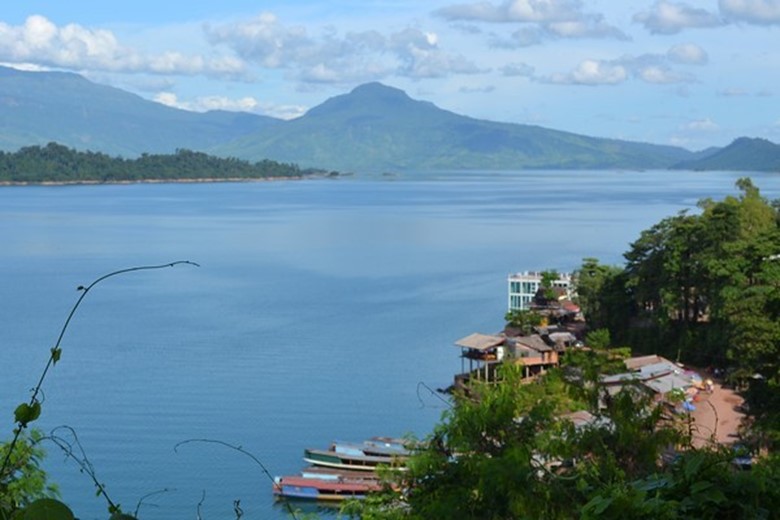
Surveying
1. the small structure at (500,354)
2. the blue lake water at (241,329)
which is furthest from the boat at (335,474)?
the small structure at (500,354)

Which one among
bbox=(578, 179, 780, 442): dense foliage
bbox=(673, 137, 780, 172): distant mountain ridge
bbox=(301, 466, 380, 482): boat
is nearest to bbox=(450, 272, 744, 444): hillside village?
bbox=(578, 179, 780, 442): dense foliage

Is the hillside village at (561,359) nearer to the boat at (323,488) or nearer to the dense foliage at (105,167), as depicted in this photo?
the boat at (323,488)

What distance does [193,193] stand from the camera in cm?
7269

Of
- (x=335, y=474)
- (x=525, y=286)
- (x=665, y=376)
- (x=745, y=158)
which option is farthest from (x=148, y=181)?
(x=745, y=158)

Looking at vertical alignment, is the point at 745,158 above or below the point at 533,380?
above

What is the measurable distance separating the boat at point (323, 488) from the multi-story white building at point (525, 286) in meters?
10.3

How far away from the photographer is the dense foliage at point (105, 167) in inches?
3164

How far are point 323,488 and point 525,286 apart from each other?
36.6 feet

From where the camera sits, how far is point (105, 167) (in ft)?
276

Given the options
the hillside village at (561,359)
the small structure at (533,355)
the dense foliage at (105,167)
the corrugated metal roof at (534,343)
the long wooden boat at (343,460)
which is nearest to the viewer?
the long wooden boat at (343,460)

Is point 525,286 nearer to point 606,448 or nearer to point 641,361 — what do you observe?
point 641,361

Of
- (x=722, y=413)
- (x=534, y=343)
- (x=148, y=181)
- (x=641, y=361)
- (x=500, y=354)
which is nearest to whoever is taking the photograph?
(x=722, y=413)

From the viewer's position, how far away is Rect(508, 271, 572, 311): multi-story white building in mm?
20500

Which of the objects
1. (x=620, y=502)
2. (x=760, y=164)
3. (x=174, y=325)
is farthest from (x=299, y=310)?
(x=760, y=164)
